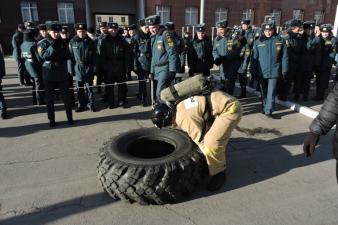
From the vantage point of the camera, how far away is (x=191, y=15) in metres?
27.7

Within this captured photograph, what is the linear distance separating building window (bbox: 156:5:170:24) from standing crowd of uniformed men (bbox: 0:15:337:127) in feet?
61.6

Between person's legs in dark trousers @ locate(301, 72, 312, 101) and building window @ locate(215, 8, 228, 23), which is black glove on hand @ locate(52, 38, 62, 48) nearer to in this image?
person's legs in dark trousers @ locate(301, 72, 312, 101)

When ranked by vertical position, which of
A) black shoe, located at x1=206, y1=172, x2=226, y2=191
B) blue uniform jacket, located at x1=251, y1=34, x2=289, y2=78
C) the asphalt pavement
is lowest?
the asphalt pavement

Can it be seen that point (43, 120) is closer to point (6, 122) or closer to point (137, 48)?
point (6, 122)

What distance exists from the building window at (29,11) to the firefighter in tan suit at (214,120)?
75.2ft

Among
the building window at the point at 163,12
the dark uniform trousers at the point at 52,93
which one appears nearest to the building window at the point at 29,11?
the building window at the point at 163,12

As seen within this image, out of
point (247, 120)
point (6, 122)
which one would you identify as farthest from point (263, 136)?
point (6, 122)

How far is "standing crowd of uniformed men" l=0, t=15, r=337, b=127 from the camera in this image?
20.5 ft

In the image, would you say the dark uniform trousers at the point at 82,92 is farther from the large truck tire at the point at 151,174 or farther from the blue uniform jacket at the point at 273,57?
the blue uniform jacket at the point at 273,57

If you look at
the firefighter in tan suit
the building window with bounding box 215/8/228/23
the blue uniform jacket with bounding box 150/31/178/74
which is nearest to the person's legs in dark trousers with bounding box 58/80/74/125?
the blue uniform jacket with bounding box 150/31/178/74

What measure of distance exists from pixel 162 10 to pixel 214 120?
24069 mm

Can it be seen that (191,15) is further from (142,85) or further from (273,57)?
(273,57)

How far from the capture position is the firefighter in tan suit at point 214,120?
12.1 feet

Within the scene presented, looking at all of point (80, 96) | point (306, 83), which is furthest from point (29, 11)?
point (306, 83)
